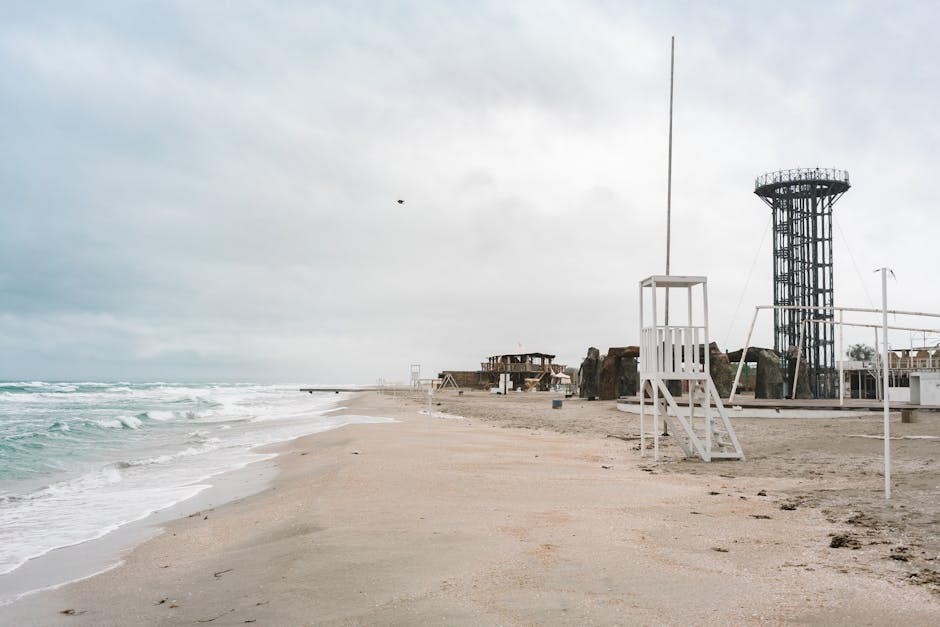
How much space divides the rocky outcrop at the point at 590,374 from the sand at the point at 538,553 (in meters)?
26.6

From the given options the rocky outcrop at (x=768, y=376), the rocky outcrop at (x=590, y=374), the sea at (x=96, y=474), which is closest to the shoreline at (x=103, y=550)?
the sea at (x=96, y=474)

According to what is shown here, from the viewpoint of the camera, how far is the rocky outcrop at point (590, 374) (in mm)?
36703

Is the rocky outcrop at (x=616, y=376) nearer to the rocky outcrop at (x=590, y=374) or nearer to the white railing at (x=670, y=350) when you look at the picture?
the rocky outcrop at (x=590, y=374)

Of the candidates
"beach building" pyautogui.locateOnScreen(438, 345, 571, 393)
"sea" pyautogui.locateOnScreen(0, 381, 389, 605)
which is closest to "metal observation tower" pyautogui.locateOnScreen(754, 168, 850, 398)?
"beach building" pyautogui.locateOnScreen(438, 345, 571, 393)

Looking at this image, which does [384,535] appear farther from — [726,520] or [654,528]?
[726,520]

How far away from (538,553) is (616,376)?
30956 mm

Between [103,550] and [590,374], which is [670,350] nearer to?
[103,550]

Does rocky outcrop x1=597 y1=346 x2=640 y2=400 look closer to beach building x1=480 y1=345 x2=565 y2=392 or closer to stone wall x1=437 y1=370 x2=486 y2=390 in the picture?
beach building x1=480 y1=345 x2=565 y2=392

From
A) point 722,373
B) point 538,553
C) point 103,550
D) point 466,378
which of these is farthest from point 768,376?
point 466,378

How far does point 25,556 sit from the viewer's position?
6492 millimetres

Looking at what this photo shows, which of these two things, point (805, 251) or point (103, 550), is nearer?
point (103, 550)

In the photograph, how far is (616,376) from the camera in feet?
115

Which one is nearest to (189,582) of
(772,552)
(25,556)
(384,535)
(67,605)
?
(67,605)

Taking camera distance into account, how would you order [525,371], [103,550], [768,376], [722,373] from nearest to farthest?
1. [103,550]
2. [768,376]
3. [722,373]
4. [525,371]
